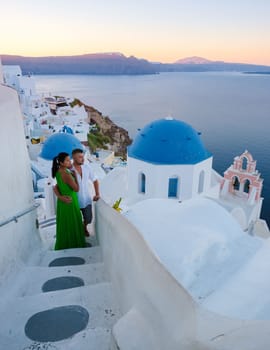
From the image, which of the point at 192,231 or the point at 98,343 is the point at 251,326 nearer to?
the point at 98,343

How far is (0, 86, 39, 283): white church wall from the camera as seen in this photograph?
9.21ft

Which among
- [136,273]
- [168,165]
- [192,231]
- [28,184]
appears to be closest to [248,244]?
[192,231]

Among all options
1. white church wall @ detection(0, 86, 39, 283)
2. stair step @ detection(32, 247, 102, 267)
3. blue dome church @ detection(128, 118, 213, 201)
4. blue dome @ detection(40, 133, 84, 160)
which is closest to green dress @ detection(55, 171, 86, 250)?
stair step @ detection(32, 247, 102, 267)

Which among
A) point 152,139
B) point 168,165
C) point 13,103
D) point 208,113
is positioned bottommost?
point 208,113

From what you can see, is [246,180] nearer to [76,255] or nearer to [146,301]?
[76,255]

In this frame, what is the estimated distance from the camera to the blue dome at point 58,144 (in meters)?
12.2

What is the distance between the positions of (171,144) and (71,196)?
5816 mm

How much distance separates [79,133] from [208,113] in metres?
43.5

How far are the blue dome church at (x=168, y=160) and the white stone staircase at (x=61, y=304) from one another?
5.88 m

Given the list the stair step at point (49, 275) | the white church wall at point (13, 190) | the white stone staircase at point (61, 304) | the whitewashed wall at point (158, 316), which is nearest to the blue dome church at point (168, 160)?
the white church wall at point (13, 190)

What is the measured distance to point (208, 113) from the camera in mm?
61688

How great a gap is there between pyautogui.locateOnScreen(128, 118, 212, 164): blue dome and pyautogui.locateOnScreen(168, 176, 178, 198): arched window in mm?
618

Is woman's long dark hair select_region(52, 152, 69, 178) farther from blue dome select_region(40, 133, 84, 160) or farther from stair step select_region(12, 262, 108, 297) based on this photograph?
blue dome select_region(40, 133, 84, 160)

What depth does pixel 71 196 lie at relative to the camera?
3.45 m
